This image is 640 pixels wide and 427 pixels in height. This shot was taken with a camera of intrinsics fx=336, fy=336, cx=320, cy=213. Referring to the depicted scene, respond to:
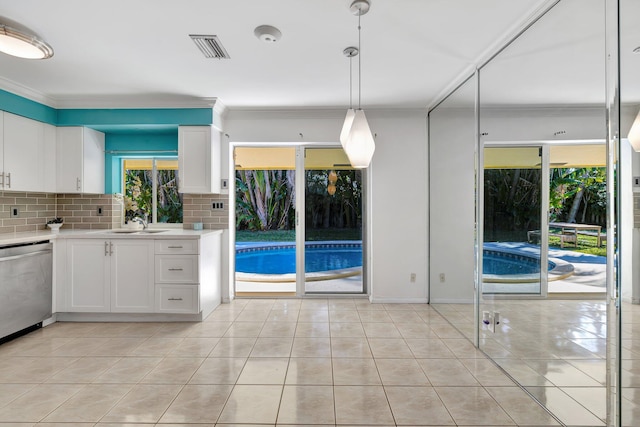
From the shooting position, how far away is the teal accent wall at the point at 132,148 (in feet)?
14.3

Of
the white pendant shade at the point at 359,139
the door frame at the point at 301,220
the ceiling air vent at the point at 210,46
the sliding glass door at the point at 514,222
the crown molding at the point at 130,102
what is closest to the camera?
the sliding glass door at the point at 514,222

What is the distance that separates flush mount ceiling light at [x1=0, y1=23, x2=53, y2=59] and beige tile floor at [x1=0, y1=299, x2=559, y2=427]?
2.34 metres

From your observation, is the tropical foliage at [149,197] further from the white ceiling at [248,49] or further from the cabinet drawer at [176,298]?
the cabinet drawer at [176,298]

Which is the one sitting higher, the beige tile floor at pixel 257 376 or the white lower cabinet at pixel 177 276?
the white lower cabinet at pixel 177 276

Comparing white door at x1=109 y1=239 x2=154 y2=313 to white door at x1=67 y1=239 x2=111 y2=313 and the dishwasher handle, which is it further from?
the dishwasher handle

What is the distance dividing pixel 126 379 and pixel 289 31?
2.74m

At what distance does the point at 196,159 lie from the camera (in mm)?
4012

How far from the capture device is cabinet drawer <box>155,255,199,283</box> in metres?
3.57

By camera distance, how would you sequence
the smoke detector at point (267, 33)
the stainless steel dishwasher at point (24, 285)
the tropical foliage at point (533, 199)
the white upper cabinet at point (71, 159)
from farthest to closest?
1. the white upper cabinet at point (71, 159)
2. the stainless steel dishwasher at point (24, 285)
3. the smoke detector at point (267, 33)
4. the tropical foliage at point (533, 199)

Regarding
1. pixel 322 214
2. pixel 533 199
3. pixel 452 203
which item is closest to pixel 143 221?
pixel 322 214

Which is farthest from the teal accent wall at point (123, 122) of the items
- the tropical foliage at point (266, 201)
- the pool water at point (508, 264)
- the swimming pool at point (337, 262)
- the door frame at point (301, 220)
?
the pool water at point (508, 264)

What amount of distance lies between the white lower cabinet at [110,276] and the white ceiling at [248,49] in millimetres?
1651

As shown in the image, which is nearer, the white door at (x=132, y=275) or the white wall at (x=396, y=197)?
the white door at (x=132, y=275)

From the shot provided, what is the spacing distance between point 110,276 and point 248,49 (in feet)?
8.95
